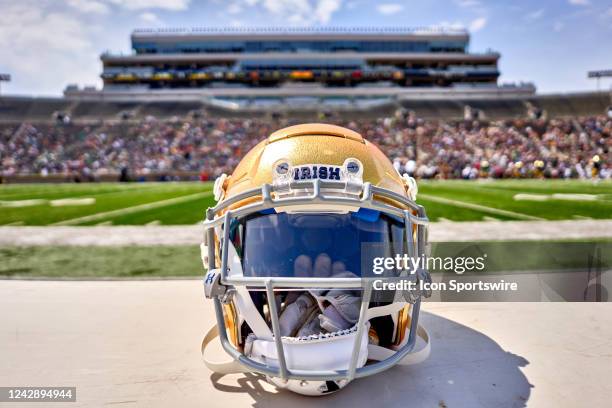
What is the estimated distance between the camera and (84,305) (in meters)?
3.85

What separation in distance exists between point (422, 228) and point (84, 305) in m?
3.09

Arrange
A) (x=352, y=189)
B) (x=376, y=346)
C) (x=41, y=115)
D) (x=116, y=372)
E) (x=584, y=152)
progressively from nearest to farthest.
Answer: (x=352, y=189), (x=376, y=346), (x=116, y=372), (x=584, y=152), (x=41, y=115)

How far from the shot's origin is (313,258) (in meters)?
2.59

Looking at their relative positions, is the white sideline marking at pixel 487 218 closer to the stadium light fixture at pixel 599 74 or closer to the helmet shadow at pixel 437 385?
the helmet shadow at pixel 437 385

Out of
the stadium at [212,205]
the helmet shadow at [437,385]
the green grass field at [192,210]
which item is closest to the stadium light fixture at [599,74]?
the stadium at [212,205]

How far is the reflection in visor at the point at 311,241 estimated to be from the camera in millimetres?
2471

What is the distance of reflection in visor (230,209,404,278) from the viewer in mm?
2471

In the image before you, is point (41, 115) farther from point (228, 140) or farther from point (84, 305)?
point (84, 305)

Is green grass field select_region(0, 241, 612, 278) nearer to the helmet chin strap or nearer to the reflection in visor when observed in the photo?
the helmet chin strap

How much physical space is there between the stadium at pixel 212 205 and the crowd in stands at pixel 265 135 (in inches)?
7.5

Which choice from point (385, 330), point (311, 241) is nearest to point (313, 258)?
point (311, 241)

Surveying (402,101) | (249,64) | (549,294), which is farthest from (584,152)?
(249,64)

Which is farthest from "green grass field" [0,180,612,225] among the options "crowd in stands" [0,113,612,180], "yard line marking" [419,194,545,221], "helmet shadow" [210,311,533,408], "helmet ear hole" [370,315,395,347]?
"crowd in stands" [0,113,612,180]

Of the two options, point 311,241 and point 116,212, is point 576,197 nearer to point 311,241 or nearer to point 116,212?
point 116,212
